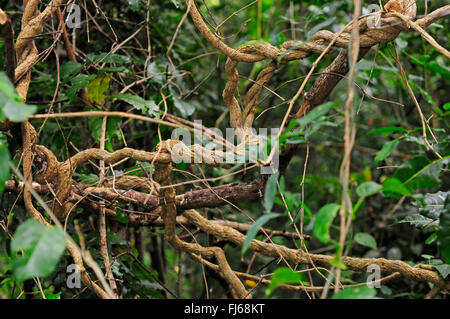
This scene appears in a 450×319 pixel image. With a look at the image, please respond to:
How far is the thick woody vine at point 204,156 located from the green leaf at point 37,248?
241 mm

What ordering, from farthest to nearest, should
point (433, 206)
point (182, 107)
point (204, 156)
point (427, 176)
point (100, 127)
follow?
point (182, 107), point (100, 127), point (433, 206), point (204, 156), point (427, 176)

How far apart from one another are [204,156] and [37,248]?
39 cm

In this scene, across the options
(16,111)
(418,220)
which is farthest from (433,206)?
(16,111)

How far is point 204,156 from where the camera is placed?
804 mm

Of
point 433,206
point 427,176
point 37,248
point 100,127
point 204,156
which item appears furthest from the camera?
point 100,127

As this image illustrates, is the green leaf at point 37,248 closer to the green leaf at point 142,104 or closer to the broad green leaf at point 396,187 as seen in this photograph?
the broad green leaf at point 396,187

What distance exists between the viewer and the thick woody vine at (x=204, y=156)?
2.52 feet

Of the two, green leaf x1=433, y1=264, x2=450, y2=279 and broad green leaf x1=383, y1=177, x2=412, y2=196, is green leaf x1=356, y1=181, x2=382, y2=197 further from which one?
green leaf x1=433, y1=264, x2=450, y2=279

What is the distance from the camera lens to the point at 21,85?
0.84 m

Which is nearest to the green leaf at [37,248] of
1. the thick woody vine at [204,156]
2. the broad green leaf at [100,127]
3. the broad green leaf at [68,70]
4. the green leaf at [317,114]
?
the thick woody vine at [204,156]

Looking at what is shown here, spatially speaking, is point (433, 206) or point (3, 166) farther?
point (433, 206)

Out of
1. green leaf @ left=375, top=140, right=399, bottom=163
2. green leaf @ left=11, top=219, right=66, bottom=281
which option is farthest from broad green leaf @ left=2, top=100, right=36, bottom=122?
green leaf @ left=375, top=140, right=399, bottom=163

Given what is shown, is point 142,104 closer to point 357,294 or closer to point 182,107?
point 182,107

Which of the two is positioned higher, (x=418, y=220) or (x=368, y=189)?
(x=368, y=189)
